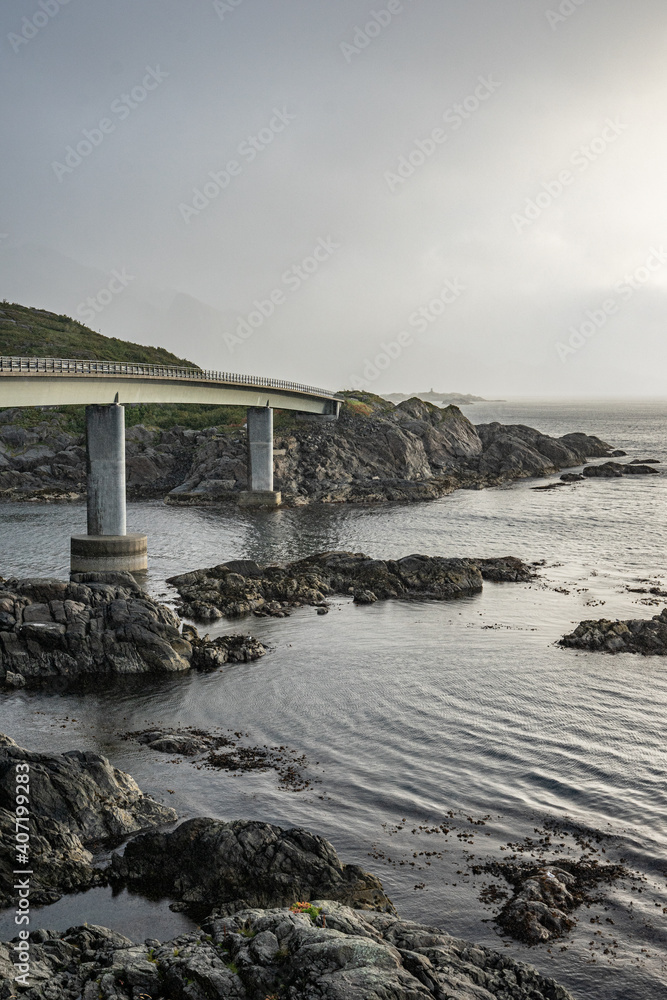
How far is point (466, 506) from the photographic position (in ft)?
295

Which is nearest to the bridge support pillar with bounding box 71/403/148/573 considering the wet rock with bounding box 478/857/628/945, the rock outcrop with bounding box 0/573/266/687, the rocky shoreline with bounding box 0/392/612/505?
the rock outcrop with bounding box 0/573/266/687

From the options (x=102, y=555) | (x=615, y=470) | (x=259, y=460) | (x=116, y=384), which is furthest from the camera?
(x=615, y=470)

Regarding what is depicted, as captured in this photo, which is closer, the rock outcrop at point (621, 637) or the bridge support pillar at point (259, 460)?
the rock outcrop at point (621, 637)

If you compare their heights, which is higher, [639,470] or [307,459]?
[307,459]

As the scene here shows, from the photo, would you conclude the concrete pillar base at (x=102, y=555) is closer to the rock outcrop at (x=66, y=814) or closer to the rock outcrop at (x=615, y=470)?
the rock outcrop at (x=66, y=814)

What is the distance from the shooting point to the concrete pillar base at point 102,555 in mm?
56688

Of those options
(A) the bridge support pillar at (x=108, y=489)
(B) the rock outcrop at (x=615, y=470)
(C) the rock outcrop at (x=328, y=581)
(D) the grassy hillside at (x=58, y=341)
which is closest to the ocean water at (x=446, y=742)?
(C) the rock outcrop at (x=328, y=581)

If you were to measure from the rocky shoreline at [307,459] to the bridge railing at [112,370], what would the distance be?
12.6 meters

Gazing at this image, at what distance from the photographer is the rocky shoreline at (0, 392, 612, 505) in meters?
97.7

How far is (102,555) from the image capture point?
5681cm

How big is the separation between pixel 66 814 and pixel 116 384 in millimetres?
44586

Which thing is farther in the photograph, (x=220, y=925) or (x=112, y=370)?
(x=112, y=370)

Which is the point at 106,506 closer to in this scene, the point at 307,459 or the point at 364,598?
the point at 364,598

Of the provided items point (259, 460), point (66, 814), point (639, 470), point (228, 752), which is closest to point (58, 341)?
point (259, 460)
